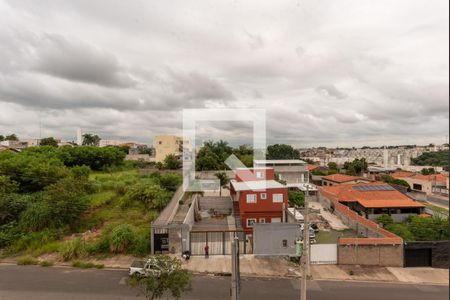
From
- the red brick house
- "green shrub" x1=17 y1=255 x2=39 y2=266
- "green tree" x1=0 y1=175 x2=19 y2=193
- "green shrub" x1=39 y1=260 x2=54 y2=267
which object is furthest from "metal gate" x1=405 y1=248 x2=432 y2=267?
"green tree" x1=0 y1=175 x2=19 y2=193

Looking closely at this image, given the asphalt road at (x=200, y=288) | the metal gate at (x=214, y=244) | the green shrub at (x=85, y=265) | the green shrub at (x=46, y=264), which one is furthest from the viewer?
the metal gate at (x=214, y=244)

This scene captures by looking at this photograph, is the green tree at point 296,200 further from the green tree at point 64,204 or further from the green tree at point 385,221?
the green tree at point 64,204

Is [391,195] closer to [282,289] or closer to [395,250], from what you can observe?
[395,250]

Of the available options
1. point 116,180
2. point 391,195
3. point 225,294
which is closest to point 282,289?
point 225,294

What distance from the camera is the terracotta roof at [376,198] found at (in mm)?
18703

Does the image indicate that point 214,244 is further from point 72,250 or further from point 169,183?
point 169,183

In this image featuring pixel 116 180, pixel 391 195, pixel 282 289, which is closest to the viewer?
pixel 282 289

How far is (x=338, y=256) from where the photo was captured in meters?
11.5

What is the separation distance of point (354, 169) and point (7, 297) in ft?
141

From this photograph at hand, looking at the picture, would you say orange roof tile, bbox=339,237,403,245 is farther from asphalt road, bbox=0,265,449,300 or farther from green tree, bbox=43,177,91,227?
green tree, bbox=43,177,91,227

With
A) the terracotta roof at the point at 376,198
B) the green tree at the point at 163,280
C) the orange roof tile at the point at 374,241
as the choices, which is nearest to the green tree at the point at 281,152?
the terracotta roof at the point at 376,198

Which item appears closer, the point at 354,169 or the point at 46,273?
the point at 46,273

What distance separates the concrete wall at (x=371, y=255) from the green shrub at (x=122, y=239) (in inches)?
381

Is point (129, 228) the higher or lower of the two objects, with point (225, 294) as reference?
higher
